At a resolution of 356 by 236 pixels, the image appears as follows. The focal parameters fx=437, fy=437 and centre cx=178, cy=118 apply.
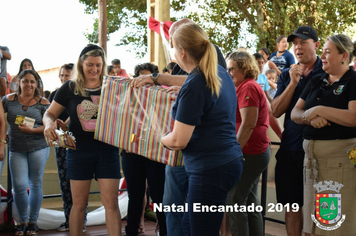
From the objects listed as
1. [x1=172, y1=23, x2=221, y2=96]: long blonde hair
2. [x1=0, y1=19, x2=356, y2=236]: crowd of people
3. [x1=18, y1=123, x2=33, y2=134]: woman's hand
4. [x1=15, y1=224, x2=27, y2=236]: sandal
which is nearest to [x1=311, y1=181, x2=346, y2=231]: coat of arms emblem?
[x1=0, y1=19, x2=356, y2=236]: crowd of people

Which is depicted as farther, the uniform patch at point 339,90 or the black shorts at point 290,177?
the black shorts at point 290,177

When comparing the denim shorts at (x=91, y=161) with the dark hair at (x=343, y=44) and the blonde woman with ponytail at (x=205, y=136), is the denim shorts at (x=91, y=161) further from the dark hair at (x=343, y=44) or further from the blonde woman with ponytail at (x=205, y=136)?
the dark hair at (x=343, y=44)

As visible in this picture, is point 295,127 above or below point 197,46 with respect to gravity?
below

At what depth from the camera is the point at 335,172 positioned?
9.95ft

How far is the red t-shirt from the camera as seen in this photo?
348 centimetres

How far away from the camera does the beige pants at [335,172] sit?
3006mm

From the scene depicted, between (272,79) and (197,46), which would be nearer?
(197,46)

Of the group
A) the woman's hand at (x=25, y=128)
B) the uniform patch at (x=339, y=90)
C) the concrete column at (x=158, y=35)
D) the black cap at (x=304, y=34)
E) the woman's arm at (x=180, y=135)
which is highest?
the concrete column at (x=158, y=35)

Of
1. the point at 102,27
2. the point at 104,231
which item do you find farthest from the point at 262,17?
the point at 104,231

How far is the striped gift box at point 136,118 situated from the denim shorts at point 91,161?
0.16 m

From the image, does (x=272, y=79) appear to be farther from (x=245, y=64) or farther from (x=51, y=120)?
(x=51, y=120)

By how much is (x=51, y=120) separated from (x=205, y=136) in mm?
1683

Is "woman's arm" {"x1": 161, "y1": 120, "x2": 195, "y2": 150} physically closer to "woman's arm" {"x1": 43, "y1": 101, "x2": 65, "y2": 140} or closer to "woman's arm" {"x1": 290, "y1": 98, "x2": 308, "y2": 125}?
"woman's arm" {"x1": 290, "y1": 98, "x2": 308, "y2": 125}

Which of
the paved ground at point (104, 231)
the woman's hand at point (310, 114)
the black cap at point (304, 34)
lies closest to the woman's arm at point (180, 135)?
the woman's hand at point (310, 114)
